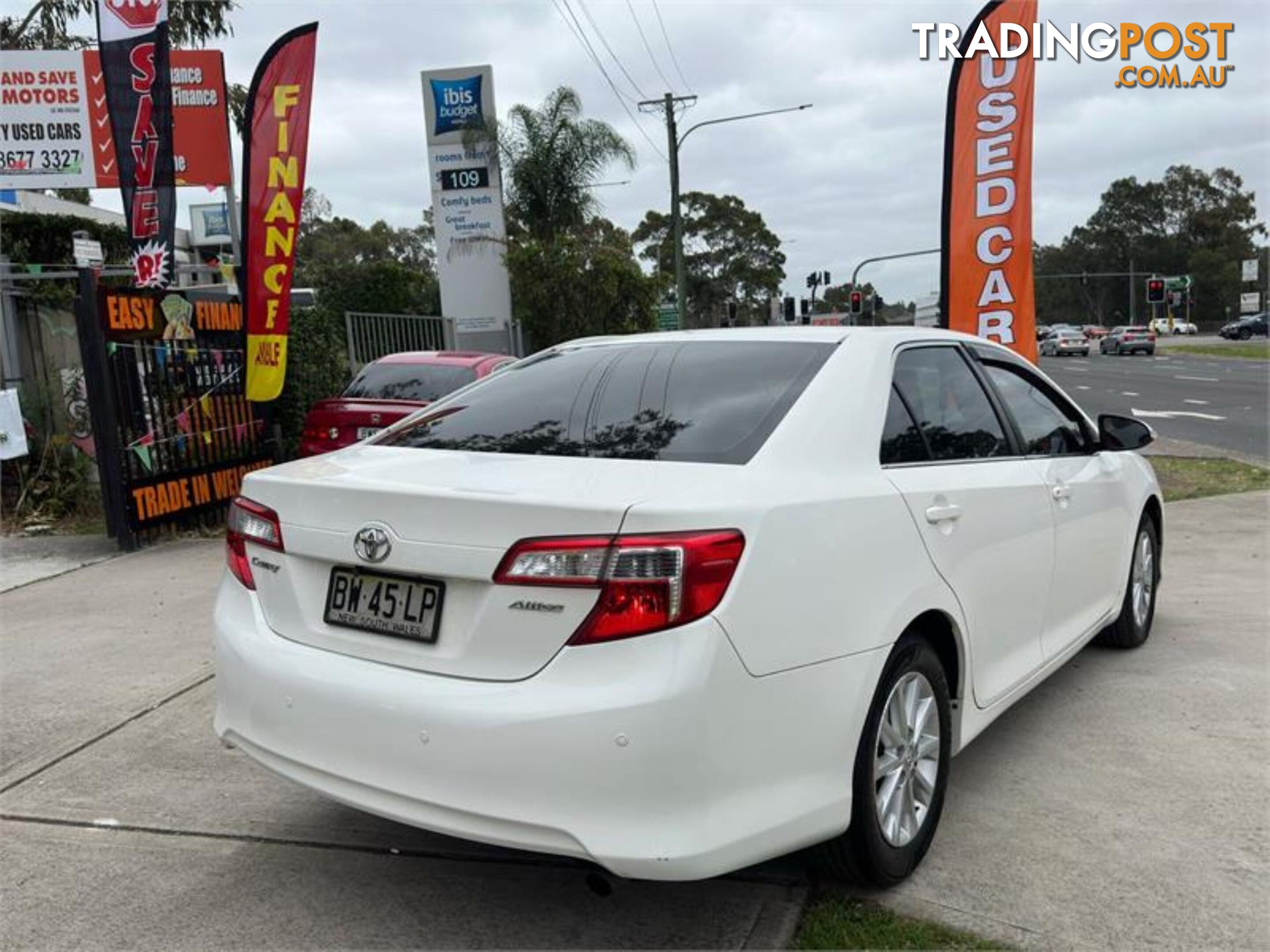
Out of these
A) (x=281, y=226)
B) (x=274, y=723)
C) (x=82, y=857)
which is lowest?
(x=82, y=857)

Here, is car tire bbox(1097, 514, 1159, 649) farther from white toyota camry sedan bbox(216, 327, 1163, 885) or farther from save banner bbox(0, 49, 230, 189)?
save banner bbox(0, 49, 230, 189)

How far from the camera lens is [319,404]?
9.06 meters

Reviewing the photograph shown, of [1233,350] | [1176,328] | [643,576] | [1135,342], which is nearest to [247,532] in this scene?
[643,576]

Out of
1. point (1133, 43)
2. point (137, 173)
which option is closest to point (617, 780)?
point (137, 173)

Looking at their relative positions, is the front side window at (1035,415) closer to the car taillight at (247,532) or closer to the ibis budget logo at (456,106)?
the car taillight at (247,532)

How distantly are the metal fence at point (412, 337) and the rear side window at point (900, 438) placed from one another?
402 inches

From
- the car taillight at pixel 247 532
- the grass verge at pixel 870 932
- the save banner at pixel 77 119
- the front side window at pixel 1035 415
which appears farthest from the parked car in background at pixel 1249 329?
the car taillight at pixel 247 532

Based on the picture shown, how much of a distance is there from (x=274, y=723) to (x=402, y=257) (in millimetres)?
72404

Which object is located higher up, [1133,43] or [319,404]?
[1133,43]

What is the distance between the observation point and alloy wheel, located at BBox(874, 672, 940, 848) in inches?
116

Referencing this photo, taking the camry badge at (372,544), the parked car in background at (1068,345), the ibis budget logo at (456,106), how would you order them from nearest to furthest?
the camry badge at (372,544) → the ibis budget logo at (456,106) → the parked car in background at (1068,345)

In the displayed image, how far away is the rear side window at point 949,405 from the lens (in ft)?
11.5

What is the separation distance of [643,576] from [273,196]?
8.12m

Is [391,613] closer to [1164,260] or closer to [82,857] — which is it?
[82,857]
